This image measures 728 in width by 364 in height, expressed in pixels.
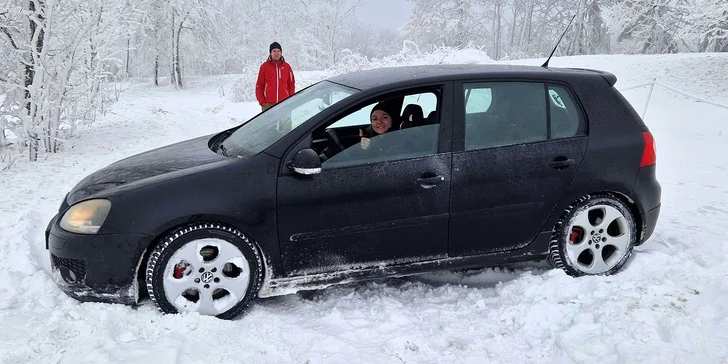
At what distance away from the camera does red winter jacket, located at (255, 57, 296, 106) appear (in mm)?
8500

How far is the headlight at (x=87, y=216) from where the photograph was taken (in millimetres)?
3336

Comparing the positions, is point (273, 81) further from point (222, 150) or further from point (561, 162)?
point (561, 162)

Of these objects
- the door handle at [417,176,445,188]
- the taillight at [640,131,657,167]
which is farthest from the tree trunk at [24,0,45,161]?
the taillight at [640,131,657,167]

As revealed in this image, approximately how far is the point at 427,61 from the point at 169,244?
57.8 ft

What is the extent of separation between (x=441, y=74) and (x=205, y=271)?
201cm

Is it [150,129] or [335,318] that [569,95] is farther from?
[150,129]

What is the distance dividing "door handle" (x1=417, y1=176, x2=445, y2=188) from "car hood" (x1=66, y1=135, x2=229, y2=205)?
128 centimetres

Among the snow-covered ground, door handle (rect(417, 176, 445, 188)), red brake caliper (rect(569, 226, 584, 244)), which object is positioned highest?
door handle (rect(417, 176, 445, 188))

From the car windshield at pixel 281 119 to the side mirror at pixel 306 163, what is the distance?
0.27 meters

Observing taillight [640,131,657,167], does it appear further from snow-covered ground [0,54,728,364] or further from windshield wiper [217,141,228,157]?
windshield wiper [217,141,228,157]

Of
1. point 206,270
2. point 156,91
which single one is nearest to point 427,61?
point 206,270

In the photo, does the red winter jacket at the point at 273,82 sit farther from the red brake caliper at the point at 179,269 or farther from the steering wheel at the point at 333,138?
the red brake caliper at the point at 179,269

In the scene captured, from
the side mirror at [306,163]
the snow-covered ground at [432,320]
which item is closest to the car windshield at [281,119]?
the side mirror at [306,163]

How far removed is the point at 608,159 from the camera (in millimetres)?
4020
